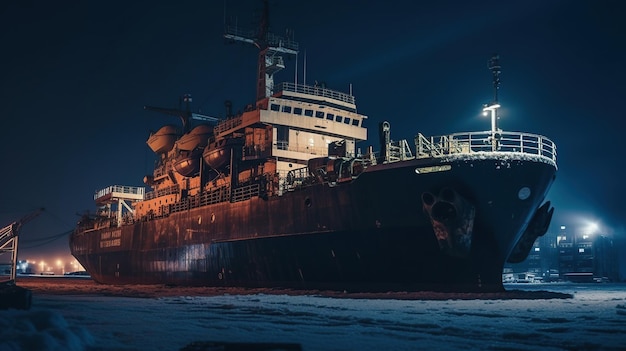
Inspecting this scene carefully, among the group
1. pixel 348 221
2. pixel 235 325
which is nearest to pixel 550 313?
pixel 235 325

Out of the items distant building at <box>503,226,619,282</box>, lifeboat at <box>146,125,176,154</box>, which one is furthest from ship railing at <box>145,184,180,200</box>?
distant building at <box>503,226,619,282</box>

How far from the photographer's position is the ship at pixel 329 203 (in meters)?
20.2

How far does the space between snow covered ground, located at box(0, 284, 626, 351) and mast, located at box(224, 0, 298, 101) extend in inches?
745

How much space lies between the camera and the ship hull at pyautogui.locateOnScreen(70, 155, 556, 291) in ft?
66.2

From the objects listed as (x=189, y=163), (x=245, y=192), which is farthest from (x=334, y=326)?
(x=189, y=163)

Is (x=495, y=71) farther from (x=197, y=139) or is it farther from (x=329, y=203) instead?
(x=197, y=139)

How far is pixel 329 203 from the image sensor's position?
23.1 metres

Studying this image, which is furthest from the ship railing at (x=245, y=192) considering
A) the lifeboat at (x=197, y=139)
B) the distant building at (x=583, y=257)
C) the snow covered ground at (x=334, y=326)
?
the distant building at (x=583, y=257)

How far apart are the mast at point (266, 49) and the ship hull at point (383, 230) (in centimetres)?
858

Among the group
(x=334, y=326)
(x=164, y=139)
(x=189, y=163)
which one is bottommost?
(x=334, y=326)

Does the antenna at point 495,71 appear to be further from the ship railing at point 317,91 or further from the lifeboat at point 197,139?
the lifeboat at point 197,139

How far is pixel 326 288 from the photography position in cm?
2364

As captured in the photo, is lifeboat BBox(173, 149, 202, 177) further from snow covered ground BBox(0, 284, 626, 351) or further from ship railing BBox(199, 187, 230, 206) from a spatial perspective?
snow covered ground BBox(0, 284, 626, 351)

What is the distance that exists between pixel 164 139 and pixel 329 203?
2376 cm
